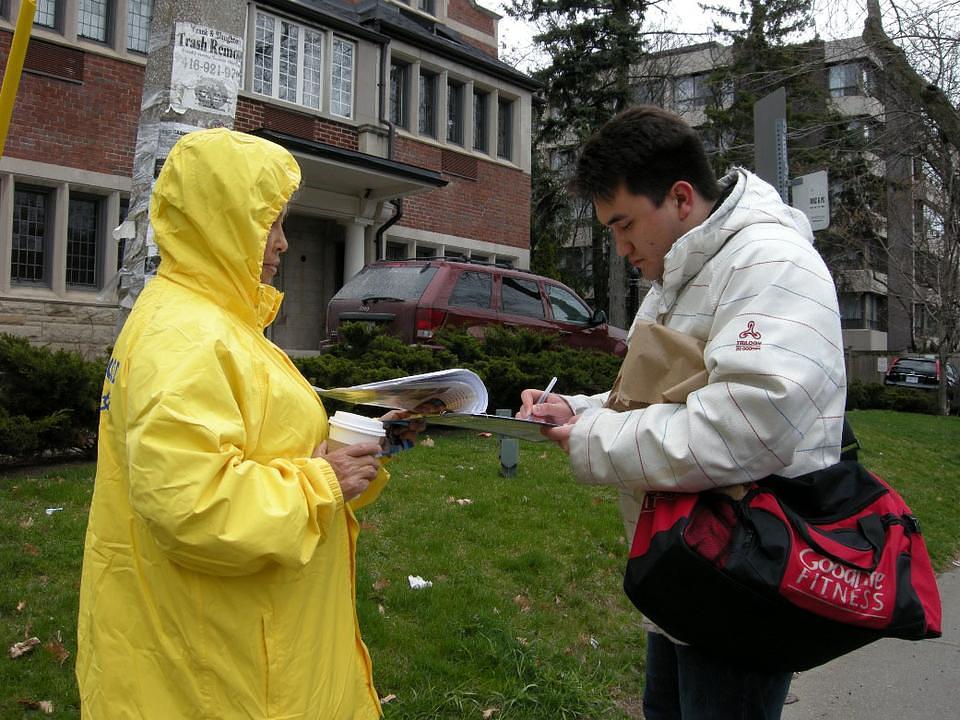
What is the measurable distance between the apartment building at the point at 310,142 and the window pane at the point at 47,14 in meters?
0.04

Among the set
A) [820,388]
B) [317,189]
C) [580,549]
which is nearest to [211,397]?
[820,388]

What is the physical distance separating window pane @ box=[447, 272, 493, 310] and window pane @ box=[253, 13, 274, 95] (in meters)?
7.42

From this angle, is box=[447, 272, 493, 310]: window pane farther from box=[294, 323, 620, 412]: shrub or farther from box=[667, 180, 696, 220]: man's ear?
box=[667, 180, 696, 220]: man's ear

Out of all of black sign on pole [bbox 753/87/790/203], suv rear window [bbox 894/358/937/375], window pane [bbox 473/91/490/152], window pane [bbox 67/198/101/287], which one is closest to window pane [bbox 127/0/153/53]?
window pane [bbox 67/198/101/287]

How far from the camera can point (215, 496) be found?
5.67 ft

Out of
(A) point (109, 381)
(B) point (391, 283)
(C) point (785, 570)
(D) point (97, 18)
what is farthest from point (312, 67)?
(C) point (785, 570)

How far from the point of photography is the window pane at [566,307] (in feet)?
37.3

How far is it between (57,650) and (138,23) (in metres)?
12.7

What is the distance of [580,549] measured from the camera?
19.0 feet

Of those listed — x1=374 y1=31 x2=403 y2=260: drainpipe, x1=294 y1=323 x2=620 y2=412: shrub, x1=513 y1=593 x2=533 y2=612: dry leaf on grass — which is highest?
x1=374 y1=31 x2=403 y2=260: drainpipe

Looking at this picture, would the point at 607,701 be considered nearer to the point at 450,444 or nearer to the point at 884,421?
the point at 450,444

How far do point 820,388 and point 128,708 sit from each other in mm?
1640

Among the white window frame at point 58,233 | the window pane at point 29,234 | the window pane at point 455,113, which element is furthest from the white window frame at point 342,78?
the window pane at point 29,234

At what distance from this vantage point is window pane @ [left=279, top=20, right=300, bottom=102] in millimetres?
15766
